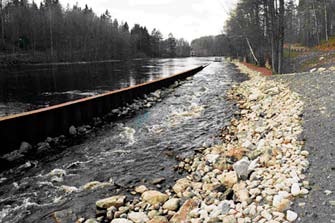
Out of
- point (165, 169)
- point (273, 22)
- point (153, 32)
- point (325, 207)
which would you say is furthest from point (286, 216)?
point (153, 32)

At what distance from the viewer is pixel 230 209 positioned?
15.0 ft

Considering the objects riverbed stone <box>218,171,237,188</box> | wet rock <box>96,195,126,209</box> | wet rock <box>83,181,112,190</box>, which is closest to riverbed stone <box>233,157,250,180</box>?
riverbed stone <box>218,171,237,188</box>

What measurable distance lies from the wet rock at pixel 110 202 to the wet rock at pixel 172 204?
3.11 feet

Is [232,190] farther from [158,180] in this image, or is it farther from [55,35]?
[55,35]

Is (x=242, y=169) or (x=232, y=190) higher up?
(x=242, y=169)

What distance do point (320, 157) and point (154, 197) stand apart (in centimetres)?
334

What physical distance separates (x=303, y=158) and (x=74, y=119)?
A: 9390 millimetres

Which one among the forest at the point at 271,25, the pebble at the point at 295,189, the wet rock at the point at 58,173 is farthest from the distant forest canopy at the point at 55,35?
the pebble at the point at 295,189

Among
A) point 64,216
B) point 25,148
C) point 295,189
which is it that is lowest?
point 64,216

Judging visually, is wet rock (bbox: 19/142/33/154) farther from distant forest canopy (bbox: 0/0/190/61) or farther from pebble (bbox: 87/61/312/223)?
distant forest canopy (bbox: 0/0/190/61)

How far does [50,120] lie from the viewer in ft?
35.2

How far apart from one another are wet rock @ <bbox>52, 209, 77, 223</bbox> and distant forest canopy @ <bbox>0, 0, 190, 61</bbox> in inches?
2929

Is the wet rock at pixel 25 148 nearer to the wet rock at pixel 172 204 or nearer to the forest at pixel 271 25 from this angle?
the wet rock at pixel 172 204

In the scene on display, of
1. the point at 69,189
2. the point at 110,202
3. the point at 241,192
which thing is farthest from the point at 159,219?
the point at 69,189
